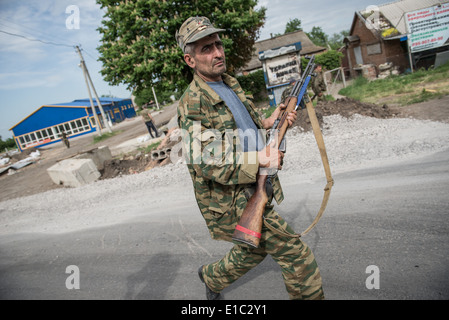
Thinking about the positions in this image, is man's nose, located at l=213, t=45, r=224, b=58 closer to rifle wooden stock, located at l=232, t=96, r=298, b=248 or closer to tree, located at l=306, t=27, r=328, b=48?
rifle wooden stock, located at l=232, t=96, r=298, b=248

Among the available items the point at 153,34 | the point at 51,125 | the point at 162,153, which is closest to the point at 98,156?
the point at 162,153

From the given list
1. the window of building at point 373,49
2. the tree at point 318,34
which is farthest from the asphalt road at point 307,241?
the tree at point 318,34

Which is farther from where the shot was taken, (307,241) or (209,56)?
(307,241)

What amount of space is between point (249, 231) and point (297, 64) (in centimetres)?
1240

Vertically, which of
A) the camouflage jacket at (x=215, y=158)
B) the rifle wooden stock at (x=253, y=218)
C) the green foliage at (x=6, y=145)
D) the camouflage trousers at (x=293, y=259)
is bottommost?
the camouflage trousers at (x=293, y=259)

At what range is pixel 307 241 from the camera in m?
3.05

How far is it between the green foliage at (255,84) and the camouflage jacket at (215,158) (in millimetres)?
20980

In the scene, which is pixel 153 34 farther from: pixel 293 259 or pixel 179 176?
pixel 293 259

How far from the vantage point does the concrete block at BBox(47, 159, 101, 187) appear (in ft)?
27.2

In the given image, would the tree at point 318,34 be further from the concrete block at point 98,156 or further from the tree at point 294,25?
the concrete block at point 98,156

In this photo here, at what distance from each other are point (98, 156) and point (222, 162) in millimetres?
9113

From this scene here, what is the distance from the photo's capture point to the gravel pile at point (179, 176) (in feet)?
17.1

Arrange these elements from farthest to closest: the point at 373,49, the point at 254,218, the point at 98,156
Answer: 1. the point at 373,49
2. the point at 98,156
3. the point at 254,218
